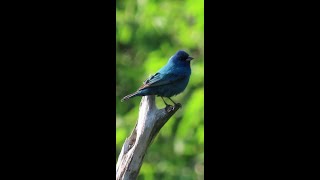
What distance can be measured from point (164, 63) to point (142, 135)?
483 cm

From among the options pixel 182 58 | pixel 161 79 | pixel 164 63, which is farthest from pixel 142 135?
pixel 164 63

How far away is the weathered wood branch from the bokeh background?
422 cm

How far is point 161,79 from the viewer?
5.15m

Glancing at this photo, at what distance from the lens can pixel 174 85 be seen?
515 centimetres

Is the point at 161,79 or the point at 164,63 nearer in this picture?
the point at 161,79

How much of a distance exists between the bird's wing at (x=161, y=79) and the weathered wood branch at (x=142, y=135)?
0.12m

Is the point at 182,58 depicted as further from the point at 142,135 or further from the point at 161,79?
the point at 142,135

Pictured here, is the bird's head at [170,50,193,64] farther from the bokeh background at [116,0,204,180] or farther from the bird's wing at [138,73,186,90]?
the bokeh background at [116,0,204,180]

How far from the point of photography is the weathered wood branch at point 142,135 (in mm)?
5164

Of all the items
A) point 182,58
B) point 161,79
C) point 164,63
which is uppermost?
point 164,63

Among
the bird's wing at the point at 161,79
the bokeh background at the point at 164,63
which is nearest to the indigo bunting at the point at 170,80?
the bird's wing at the point at 161,79

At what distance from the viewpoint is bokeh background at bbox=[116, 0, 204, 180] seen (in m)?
9.98

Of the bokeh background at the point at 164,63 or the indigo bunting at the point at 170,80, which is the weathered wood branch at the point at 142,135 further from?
the bokeh background at the point at 164,63
